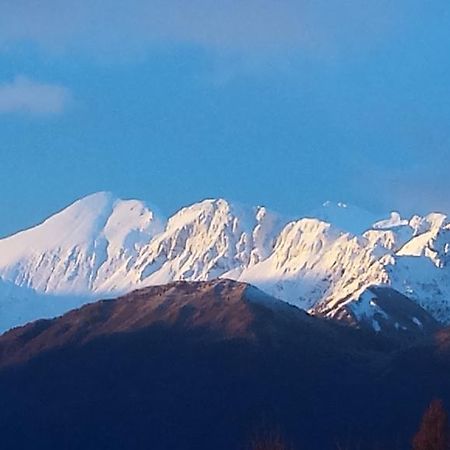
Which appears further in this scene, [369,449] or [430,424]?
[369,449]

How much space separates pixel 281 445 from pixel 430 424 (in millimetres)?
10561

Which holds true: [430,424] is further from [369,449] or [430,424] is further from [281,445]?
[369,449]

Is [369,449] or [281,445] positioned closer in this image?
[281,445]

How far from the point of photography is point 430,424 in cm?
10212

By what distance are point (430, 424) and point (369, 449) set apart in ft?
325

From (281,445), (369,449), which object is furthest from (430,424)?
(369,449)

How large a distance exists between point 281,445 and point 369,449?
10270 centimetres

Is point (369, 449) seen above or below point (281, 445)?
above

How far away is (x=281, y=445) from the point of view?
99.2 metres

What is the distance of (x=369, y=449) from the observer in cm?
19962

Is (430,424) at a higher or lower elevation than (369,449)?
lower
